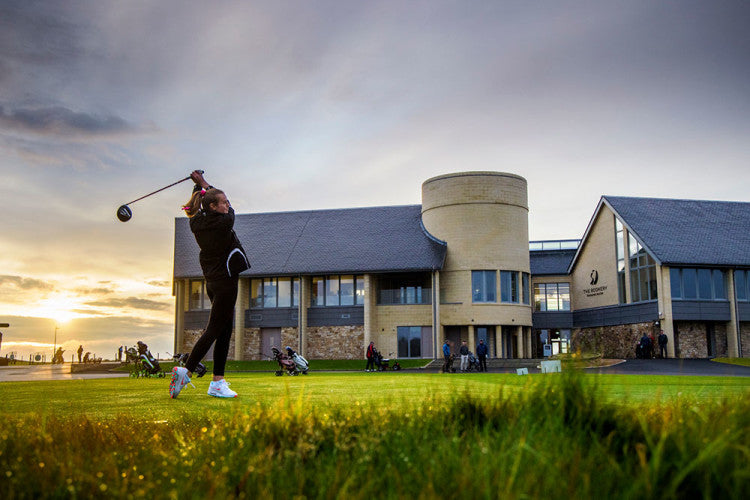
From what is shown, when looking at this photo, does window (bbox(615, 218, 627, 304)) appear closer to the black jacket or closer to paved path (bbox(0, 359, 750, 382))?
paved path (bbox(0, 359, 750, 382))

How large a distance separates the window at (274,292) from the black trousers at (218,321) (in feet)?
129

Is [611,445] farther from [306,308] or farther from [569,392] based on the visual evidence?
[306,308]

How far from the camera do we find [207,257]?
28.0 feet

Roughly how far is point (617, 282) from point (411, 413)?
45.9m

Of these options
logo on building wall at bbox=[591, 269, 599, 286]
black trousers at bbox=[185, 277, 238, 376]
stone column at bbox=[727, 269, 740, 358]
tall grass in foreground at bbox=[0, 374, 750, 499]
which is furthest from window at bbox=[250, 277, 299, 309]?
tall grass in foreground at bbox=[0, 374, 750, 499]

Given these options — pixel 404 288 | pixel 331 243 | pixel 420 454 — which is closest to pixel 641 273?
pixel 404 288

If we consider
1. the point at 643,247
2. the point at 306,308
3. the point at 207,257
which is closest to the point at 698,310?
the point at 643,247

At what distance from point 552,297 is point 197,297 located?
2729 centimetres

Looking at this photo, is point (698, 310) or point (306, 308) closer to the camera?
point (698, 310)

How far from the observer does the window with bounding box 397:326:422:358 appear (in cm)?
4572

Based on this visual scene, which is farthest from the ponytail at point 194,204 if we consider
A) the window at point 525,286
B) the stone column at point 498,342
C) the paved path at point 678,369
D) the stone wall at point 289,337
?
the window at point 525,286

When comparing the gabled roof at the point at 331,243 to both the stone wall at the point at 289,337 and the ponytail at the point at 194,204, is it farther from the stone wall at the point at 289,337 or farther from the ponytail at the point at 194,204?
the ponytail at the point at 194,204

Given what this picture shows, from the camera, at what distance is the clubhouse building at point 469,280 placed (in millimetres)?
43531

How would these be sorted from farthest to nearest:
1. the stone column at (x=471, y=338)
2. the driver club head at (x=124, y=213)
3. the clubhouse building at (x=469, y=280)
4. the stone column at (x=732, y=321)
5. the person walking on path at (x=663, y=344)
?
1. the stone column at (x=471, y=338)
2. the clubhouse building at (x=469, y=280)
3. the stone column at (x=732, y=321)
4. the person walking on path at (x=663, y=344)
5. the driver club head at (x=124, y=213)
